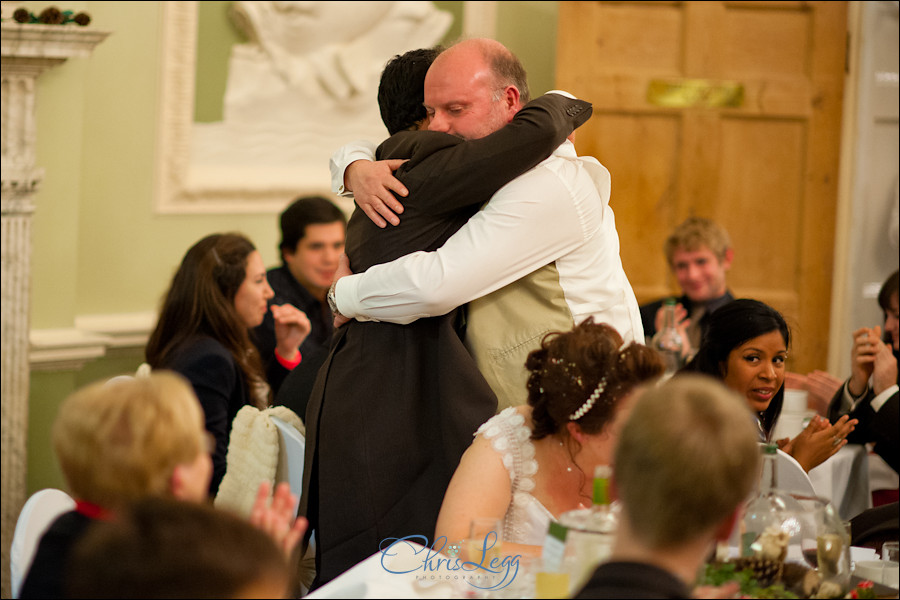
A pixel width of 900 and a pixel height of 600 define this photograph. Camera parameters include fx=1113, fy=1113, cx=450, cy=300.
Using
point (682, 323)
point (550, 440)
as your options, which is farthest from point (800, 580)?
point (682, 323)

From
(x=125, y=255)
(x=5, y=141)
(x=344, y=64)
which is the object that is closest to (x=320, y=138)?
(x=344, y=64)

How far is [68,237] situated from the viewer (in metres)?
4.18

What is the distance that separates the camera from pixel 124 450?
1.35 m

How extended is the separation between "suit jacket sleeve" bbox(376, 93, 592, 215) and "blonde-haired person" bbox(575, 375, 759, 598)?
906mm

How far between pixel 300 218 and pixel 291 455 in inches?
68.4

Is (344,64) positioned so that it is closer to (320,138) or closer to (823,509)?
(320,138)

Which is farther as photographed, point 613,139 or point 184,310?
point 613,139

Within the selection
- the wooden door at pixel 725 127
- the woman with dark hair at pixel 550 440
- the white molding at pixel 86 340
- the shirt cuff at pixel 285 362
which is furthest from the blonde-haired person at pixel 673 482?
the wooden door at pixel 725 127

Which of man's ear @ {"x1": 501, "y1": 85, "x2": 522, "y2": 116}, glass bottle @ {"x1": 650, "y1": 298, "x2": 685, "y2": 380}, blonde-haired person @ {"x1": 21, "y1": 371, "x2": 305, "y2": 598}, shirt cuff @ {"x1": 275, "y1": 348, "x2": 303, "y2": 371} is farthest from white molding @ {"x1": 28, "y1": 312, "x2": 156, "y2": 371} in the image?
blonde-haired person @ {"x1": 21, "y1": 371, "x2": 305, "y2": 598}

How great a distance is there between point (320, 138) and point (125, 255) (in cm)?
104

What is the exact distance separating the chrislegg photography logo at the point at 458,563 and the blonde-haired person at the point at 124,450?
439mm

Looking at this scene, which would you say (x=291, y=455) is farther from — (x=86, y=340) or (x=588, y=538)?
(x=86, y=340)

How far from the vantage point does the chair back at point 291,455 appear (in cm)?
272

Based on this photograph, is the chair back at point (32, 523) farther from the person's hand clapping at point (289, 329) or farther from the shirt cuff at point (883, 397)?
the shirt cuff at point (883, 397)
